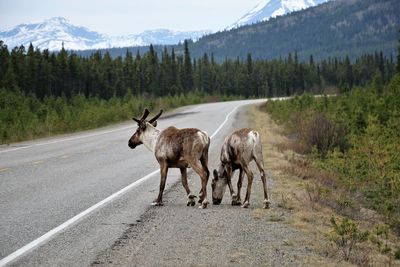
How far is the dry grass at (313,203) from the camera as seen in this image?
6.91 m

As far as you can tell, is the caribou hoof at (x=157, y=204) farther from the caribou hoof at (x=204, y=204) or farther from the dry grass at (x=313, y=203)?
the dry grass at (x=313, y=203)

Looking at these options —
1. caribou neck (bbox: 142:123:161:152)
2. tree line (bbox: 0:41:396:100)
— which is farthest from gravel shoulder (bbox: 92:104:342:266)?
tree line (bbox: 0:41:396:100)

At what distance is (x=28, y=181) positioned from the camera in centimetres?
1178

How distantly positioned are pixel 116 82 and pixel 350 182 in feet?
352

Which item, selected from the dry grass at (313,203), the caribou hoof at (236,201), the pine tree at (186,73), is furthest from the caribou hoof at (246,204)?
A: the pine tree at (186,73)

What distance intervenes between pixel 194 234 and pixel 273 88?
15321 cm

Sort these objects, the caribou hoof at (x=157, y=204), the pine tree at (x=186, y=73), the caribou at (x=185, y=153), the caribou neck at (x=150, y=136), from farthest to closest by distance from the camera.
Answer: the pine tree at (x=186, y=73), the caribou neck at (x=150, y=136), the caribou hoof at (x=157, y=204), the caribou at (x=185, y=153)

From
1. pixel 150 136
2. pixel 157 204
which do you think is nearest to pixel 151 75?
pixel 150 136

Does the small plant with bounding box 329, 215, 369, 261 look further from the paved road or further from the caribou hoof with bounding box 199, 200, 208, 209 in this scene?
the paved road

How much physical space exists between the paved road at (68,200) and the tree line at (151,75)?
90.7 feet

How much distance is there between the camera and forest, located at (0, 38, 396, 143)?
35281 millimetres

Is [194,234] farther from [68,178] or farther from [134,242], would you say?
[68,178]

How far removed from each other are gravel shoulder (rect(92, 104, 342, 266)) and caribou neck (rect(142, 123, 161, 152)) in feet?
3.57

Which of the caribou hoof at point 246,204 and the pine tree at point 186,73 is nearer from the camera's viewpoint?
the caribou hoof at point 246,204
